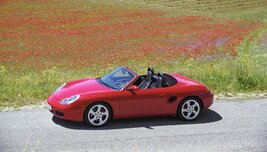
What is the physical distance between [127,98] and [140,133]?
0.93 metres

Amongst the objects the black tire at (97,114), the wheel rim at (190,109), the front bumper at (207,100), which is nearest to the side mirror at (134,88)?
the black tire at (97,114)

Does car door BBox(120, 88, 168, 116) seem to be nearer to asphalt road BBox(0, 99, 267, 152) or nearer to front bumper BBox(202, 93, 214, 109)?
asphalt road BBox(0, 99, 267, 152)

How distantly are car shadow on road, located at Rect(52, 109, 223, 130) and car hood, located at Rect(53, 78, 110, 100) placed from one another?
0.57 metres

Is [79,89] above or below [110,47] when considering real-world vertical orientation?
above

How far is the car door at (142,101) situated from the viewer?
28.4 ft

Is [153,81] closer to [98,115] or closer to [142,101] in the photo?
[142,101]

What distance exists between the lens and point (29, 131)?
7.95m

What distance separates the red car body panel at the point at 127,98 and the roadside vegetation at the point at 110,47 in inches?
73.1

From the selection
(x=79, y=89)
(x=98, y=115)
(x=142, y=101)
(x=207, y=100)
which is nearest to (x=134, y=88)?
(x=142, y=101)

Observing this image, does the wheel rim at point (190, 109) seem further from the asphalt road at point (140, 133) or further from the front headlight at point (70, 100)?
the front headlight at point (70, 100)

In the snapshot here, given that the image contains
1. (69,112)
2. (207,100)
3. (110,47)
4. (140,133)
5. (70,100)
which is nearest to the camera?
(140,133)

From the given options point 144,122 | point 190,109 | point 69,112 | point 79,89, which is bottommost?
point 144,122

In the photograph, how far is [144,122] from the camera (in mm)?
8898

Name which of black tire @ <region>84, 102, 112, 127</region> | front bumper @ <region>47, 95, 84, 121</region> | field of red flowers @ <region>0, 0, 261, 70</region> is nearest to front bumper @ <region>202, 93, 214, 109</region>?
black tire @ <region>84, 102, 112, 127</region>
